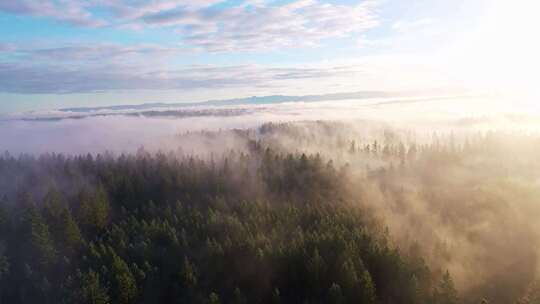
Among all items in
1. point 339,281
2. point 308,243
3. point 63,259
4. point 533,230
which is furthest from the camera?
point 533,230

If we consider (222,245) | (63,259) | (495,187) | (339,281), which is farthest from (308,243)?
(495,187)

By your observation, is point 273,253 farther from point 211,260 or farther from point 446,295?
point 446,295

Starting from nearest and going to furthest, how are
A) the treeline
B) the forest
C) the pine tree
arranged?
the pine tree
the treeline
the forest

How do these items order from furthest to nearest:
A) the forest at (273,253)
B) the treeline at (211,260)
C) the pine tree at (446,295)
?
the forest at (273,253)
the treeline at (211,260)
the pine tree at (446,295)

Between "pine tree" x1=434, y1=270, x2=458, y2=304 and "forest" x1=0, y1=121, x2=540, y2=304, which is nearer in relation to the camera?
"pine tree" x1=434, y1=270, x2=458, y2=304

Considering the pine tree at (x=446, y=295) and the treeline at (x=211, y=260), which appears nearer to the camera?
the pine tree at (x=446, y=295)

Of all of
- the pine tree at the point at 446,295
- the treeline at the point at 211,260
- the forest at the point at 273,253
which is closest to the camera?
the pine tree at the point at 446,295

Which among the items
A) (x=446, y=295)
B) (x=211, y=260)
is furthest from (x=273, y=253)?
(x=446, y=295)

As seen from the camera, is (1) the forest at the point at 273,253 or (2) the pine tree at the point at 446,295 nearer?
(2) the pine tree at the point at 446,295

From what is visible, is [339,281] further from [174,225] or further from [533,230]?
[533,230]

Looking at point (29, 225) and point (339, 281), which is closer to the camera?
point (339, 281)

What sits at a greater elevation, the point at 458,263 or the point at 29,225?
the point at 29,225
